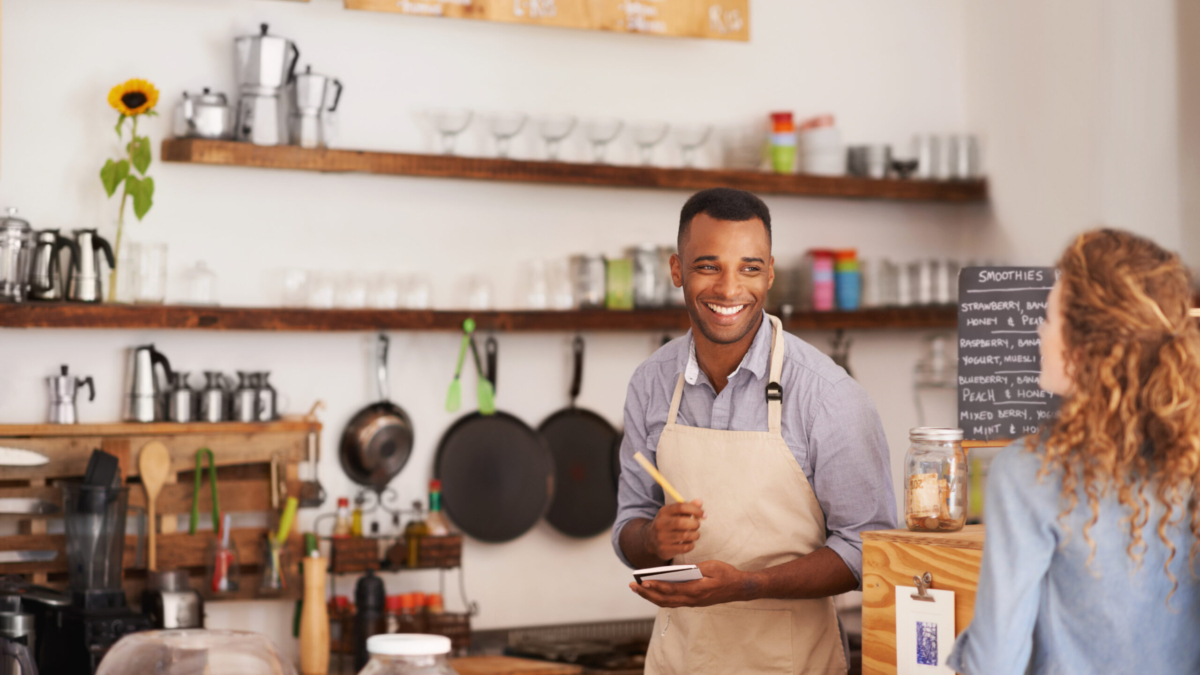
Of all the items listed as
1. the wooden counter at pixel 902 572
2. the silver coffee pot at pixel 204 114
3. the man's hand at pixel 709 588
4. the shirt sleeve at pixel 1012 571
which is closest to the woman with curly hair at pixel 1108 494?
the shirt sleeve at pixel 1012 571

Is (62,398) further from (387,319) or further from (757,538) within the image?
(757,538)

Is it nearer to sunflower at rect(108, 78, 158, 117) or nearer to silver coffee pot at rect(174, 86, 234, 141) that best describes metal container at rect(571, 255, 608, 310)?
silver coffee pot at rect(174, 86, 234, 141)

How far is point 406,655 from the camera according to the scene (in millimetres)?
1551

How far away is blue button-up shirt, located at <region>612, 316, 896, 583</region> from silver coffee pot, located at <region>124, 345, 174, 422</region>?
1.75m

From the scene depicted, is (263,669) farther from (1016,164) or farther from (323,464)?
(1016,164)

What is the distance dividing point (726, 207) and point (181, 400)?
2.03 m

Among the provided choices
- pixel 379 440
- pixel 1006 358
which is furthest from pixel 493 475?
pixel 1006 358

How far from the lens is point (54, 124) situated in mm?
3586

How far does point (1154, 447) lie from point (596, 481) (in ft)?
9.32

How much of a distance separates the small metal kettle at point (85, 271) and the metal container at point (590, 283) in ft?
4.88

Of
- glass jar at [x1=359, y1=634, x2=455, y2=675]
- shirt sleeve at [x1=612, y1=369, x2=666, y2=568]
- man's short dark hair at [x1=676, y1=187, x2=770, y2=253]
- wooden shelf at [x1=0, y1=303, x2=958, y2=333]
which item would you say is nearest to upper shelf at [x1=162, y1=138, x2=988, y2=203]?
wooden shelf at [x1=0, y1=303, x2=958, y2=333]

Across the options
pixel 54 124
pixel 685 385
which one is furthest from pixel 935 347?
pixel 54 124

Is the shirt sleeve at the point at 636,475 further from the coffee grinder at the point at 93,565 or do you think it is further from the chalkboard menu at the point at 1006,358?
the coffee grinder at the point at 93,565

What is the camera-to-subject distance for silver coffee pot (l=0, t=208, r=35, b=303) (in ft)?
11.1
